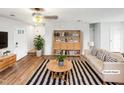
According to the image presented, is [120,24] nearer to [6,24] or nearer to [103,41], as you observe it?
[103,41]

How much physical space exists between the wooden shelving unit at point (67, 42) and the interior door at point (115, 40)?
211 centimetres

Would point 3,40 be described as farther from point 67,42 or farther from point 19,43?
point 67,42

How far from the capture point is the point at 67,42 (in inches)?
328

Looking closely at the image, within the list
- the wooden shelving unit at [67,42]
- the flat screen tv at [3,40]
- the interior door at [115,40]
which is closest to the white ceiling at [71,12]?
the flat screen tv at [3,40]

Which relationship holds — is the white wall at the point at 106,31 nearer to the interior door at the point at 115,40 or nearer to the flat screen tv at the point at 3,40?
the interior door at the point at 115,40

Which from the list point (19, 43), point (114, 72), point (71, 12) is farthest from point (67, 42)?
point (114, 72)

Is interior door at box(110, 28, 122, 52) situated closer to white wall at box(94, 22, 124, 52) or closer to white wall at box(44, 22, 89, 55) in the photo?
white wall at box(94, 22, 124, 52)

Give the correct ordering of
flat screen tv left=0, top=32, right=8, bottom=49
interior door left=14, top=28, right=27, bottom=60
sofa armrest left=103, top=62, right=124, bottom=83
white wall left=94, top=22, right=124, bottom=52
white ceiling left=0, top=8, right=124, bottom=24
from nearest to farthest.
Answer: sofa armrest left=103, top=62, right=124, bottom=83, white ceiling left=0, top=8, right=124, bottom=24, flat screen tv left=0, top=32, right=8, bottom=49, interior door left=14, top=28, right=27, bottom=60, white wall left=94, top=22, right=124, bottom=52

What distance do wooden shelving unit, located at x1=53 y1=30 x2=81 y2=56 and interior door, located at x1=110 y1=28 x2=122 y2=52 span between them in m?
2.11

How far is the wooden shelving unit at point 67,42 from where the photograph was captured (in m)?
8.31

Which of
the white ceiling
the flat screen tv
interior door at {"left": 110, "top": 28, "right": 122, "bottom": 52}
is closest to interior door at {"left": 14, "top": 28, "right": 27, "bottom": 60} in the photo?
the flat screen tv

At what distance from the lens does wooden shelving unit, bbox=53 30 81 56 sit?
8312mm
